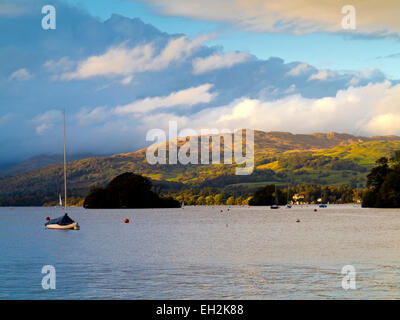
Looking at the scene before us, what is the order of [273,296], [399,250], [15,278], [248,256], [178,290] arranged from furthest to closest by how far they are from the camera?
[399,250] < [248,256] < [15,278] < [178,290] < [273,296]

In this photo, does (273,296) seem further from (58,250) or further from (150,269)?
(58,250)

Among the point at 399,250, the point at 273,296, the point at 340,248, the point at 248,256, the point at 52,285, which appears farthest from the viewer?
the point at 340,248

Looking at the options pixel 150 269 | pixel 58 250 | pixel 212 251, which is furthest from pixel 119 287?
pixel 58 250

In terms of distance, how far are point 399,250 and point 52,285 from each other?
4044 centimetres

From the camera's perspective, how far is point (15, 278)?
→ 42.0 m

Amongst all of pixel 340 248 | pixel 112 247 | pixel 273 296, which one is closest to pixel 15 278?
pixel 273 296

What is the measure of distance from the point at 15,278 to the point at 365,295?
2545 centimetres

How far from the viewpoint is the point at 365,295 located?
108 feet

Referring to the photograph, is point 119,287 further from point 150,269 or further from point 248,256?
point 248,256

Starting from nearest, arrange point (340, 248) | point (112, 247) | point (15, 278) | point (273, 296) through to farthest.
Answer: point (273, 296) < point (15, 278) < point (340, 248) < point (112, 247)

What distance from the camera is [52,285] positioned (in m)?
37.6
